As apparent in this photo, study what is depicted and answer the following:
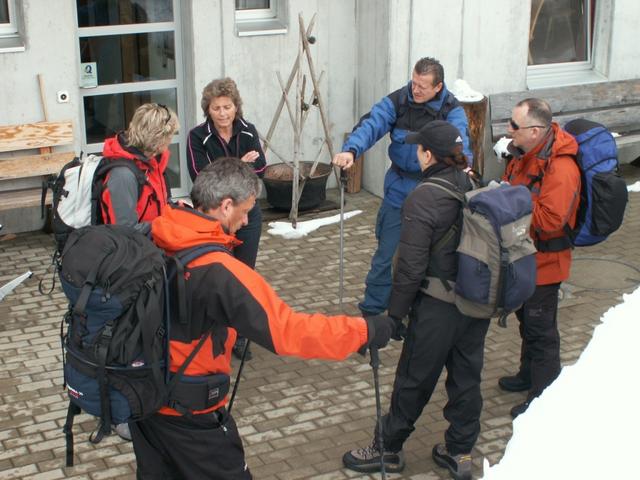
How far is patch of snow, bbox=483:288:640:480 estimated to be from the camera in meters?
3.67

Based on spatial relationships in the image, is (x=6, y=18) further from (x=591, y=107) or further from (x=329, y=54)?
(x=591, y=107)

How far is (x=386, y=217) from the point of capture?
767 centimetres

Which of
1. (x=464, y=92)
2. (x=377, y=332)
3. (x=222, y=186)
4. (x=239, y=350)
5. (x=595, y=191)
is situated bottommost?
(x=239, y=350)

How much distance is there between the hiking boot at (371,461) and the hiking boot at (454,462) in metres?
0.22

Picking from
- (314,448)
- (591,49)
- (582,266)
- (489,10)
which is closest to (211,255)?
(314,448)

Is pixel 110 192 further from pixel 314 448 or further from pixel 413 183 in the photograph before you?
pixel 413 183

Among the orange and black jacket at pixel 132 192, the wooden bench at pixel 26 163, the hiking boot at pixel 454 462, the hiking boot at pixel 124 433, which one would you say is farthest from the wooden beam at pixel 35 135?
the hiking boot at pixel 454 462

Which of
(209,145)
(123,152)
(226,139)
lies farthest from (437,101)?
(123,152)

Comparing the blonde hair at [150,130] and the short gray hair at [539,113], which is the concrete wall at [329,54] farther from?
the short gray hair at [539,113]

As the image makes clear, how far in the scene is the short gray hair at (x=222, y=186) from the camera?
15.1 feet

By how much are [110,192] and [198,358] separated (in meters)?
1.71

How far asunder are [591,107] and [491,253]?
7071 mm

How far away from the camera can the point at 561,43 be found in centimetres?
1233

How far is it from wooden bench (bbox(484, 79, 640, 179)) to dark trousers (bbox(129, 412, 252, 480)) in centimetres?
719
